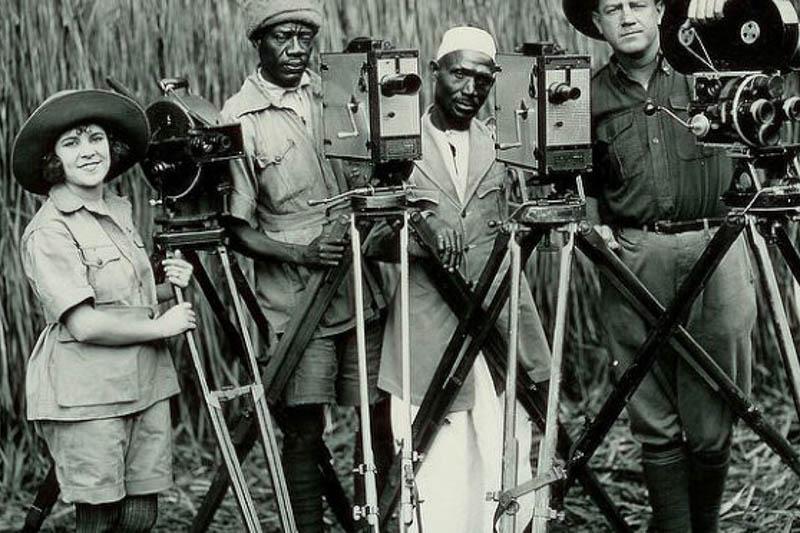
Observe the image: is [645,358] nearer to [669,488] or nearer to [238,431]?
[669,488]

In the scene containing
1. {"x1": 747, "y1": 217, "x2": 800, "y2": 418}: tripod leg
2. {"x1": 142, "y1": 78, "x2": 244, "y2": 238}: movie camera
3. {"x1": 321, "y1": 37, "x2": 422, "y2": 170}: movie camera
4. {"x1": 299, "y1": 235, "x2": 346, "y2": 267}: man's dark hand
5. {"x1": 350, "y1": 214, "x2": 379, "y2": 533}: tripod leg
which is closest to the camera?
{"x1": 747, "y1": 217, "x2": 800, "y2": 418}: tripod leg

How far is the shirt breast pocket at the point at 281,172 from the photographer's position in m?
4.66

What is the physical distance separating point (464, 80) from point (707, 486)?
61.5 inches

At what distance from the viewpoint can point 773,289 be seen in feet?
12.9

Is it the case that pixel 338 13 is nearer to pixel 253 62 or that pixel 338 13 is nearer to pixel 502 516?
pixel 253 62

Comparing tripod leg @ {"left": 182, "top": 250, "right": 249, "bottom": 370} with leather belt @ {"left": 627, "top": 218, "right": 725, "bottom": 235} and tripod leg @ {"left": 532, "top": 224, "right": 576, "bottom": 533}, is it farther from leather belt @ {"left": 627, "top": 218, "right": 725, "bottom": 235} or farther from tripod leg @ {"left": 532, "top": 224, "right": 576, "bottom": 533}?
leather belt @ {"left": 627, "top": 218, "right": 725, "bottom": 235}

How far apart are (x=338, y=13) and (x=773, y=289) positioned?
302cm

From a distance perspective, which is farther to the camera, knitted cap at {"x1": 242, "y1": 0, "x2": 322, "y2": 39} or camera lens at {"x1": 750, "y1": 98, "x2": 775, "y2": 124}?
knitted cap at {"x1": 242, "y1": 0, "x2": 322, "y2": 39}

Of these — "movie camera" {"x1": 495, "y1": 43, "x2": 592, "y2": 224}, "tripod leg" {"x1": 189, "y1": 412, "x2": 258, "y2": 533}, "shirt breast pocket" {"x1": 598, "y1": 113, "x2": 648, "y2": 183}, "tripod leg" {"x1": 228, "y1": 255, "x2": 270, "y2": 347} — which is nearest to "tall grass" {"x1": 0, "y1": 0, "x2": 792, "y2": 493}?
"tripod leg" {"x1": 228, "y1": 255, "x2": 270, "y2": 347}

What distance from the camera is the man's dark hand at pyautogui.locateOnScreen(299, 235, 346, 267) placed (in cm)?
453

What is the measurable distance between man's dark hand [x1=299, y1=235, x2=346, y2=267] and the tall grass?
195 cm

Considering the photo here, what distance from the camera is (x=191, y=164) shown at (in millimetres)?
4453

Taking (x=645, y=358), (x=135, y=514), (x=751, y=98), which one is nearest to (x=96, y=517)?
(x=135, y=514)

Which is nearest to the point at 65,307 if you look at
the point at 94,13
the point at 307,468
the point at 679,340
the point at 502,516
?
the point at 307,468
